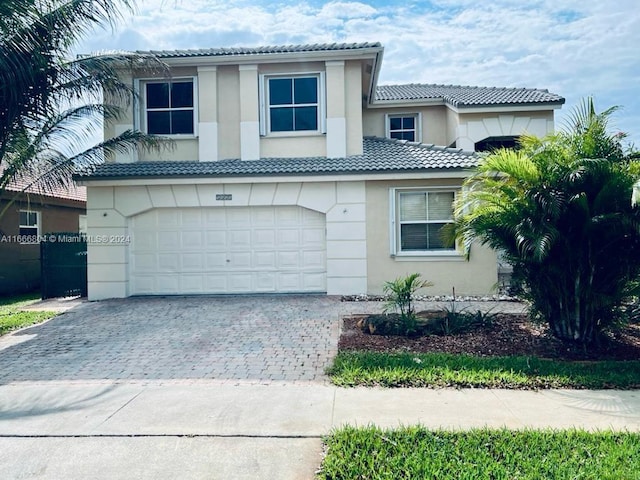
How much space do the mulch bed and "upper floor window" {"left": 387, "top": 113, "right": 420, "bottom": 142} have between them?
10.8 metres

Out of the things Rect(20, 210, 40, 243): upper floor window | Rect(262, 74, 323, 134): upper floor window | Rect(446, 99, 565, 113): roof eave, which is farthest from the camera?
Rect(20, 210, 40, 243): upper floor window

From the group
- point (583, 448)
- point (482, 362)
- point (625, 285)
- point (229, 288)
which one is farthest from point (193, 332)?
point (625, 285)

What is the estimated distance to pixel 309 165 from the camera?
12375mm

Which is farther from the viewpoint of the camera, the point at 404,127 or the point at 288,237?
the point at 404,127

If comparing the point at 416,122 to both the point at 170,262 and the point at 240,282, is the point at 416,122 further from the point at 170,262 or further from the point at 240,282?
the point at 170,262

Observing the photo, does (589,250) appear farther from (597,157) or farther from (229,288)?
(229,288)

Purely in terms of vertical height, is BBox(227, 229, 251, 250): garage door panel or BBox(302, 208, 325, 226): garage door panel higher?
BBox(302, 208, 325, 226): garage door panel

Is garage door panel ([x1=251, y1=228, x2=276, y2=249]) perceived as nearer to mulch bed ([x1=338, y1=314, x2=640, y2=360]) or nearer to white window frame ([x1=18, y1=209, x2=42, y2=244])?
mulch bed ([x1=338, y1=314, x2=640, y2=360])

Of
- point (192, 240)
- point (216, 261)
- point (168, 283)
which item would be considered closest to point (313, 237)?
point (216, 261)

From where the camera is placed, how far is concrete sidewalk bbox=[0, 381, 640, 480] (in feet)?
12.9

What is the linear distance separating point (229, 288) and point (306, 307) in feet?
9.36

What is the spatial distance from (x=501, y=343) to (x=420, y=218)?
536 centimetres

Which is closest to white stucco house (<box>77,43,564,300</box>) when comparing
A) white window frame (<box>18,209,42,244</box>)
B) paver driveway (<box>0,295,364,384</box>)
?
paver driveway (<box>0,295,364,384</box>)

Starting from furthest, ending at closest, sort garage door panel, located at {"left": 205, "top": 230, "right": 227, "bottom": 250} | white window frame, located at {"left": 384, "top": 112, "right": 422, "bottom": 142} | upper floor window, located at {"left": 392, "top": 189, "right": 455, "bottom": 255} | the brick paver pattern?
white window frame, located at {"left": 384, "top": 112, "right": 422, "bottom": 142}
garage door panel, located at {"left": 205, "top": 230, "right": 227, "bottom": 250}
upper floor window, located at {"left": 392, "top": 189, "right": 455, "bottom": 255}
the brick paver pattern
